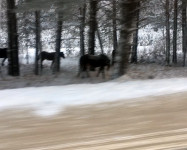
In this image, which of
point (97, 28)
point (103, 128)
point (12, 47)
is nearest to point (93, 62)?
point (97, 28)

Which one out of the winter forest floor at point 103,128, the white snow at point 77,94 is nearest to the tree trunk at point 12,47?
the white snow at point 77,94

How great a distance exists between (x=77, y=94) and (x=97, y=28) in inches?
755

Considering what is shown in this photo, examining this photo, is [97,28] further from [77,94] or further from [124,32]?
[77,94]

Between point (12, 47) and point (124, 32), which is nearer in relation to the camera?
point (124, 32)

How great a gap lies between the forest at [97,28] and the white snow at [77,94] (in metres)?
2.53

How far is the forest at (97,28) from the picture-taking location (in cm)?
1034

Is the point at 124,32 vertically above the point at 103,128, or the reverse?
the point at 124,32

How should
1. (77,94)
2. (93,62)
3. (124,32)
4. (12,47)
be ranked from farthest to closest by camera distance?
(12,47) < (93,62) < (124,32) < (77,94)

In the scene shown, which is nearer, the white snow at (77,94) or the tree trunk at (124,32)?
the white snow at (77,94)

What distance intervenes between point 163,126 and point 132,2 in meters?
6.50

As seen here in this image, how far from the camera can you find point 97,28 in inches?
962

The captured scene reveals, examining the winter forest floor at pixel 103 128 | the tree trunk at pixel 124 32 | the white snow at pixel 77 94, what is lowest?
the winter forest floor at pixel 103 128

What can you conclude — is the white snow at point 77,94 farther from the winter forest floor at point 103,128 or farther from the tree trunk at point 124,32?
the tree trunk at point 124,32

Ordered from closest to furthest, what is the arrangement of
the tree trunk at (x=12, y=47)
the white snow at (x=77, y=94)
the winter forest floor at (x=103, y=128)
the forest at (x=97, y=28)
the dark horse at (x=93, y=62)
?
the winter forest floor at (x=103, y=128) → the white snow at (x=77, y=94) → the forest at (x=97, y=28) → the dark horse at (x=93, y=62) → the tree trunk at (x=12, y=47)
